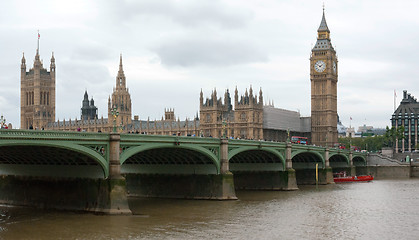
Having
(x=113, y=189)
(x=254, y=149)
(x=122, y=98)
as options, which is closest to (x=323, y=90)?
(x=122, y=98)

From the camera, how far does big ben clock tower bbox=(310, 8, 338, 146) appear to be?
150 meters

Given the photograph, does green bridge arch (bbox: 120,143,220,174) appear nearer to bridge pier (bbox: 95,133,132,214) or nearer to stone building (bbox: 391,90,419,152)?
bridge pier (bbox: 95,133,132,214)

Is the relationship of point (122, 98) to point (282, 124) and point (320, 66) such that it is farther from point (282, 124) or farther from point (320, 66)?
point (320, 66)

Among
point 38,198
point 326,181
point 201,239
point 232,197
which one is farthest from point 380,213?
point 326,181

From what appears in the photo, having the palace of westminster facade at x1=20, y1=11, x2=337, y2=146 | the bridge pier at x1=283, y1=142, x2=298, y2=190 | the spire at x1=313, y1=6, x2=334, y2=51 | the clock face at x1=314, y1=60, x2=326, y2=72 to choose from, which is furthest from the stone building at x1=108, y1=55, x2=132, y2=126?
the bridge pier at x1=283, y1=142, x2=298, y2=190

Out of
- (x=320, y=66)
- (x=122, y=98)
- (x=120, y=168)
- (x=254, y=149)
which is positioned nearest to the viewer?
(x=120, y=168)

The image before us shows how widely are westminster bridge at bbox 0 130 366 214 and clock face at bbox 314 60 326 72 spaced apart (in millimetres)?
80189

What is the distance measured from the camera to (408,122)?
181625 mm

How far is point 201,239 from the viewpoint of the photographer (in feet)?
116

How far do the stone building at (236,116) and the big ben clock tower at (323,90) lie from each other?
2022 cm

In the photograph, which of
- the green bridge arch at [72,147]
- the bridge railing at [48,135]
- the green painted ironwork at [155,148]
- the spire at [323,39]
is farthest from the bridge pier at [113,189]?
the spire at [323,39]

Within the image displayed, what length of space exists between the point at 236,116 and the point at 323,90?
87.5 feet

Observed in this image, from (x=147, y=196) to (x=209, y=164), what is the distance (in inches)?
289

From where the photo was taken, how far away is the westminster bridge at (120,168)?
42281mm
